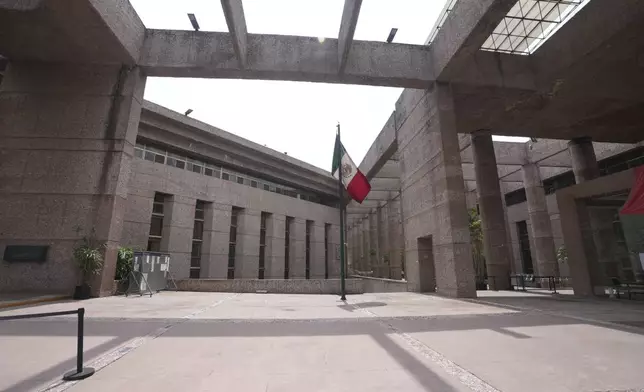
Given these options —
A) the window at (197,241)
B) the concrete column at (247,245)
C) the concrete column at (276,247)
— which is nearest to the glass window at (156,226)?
the window at (197,241)

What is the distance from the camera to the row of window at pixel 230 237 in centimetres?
2091

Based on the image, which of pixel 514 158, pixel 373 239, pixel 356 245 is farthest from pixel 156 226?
pixel 356 245

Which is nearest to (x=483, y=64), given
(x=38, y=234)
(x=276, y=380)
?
(x=276, y=380)

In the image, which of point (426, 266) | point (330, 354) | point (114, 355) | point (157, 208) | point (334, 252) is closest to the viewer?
point (114, 355)

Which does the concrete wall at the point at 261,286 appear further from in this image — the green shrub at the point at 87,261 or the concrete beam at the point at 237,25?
the concrete beam at the point at 237,25

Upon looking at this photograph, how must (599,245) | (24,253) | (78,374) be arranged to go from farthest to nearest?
(599,245) < (24,253) < (78,374)

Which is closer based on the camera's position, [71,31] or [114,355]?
[114,355]

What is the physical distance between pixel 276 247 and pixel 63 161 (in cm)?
1850

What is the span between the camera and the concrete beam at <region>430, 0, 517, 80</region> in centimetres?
1088

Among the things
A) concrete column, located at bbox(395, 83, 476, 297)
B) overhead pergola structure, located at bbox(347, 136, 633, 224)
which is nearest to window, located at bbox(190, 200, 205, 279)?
overhead pergola structure, located at bbox(347, 136, 633, 224)

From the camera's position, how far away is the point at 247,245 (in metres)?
26.1

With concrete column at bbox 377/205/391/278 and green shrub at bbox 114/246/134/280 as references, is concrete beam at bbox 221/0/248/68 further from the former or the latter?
concrete column at bbox 377/205/391/278

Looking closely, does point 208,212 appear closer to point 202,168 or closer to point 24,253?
point 202,168

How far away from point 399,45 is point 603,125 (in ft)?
51.9
